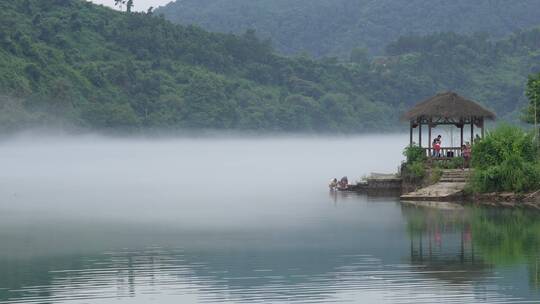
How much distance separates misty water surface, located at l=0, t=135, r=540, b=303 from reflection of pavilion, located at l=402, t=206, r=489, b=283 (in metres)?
0.04

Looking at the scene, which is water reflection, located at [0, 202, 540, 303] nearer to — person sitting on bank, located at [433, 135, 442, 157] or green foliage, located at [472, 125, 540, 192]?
green foliage, located at [472, 125, 540, 192]

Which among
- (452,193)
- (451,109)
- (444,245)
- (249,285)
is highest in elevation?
(451,109)

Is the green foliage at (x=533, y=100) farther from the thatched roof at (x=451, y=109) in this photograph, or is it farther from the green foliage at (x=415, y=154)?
the green foliage at (x=415, y=154)

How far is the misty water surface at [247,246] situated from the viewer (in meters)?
21.0

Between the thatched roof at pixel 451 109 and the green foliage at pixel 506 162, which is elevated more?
the thatched roof at pixel 451 109

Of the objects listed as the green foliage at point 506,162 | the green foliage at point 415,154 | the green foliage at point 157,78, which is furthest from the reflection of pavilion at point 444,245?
the green foliage at point 157,78

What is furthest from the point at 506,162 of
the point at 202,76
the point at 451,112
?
the point at 202,76

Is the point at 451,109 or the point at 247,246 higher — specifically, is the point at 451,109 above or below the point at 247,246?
above

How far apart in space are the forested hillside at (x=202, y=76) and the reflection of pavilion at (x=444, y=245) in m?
60.5

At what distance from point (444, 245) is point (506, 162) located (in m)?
11.9

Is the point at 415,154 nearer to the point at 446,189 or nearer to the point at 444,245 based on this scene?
the point at 446,189

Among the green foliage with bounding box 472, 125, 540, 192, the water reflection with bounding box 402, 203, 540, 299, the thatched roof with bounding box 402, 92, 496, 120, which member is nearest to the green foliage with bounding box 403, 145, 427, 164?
the thatched roof with bounding box 402, 92, 496, 120

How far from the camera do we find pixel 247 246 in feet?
89.4

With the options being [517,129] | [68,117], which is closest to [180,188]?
[517,129]
